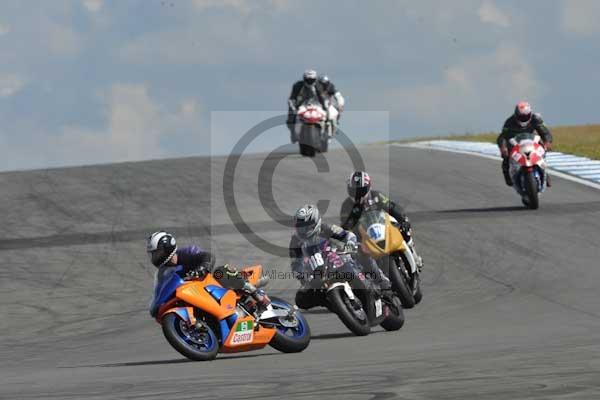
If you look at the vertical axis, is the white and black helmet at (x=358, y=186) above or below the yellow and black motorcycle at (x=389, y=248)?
above

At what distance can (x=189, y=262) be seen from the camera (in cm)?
1046


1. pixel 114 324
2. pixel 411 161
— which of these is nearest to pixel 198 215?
pixel 114 324

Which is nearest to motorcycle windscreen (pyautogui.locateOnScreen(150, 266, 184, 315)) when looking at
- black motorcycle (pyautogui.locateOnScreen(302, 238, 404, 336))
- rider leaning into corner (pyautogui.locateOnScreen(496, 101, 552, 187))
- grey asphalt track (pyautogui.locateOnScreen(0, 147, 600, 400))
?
grey asphalt track (pyautogui.locateOnScreen(0, 147, 600, 400))

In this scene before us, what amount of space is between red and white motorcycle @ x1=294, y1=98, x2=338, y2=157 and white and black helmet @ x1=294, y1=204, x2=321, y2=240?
16.5 metres

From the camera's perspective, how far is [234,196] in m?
24.3

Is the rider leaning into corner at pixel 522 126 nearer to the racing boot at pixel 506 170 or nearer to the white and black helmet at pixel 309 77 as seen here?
the racing boot at pixel 506 170

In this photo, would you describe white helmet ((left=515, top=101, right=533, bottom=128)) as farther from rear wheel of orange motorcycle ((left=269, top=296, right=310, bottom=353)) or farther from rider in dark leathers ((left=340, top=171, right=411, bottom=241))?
rear wheel of orange motorcycle ((left=269, top=296, right=310, bottom=353))

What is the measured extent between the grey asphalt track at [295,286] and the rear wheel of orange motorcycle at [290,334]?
0.64 feet

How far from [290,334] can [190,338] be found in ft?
3.61

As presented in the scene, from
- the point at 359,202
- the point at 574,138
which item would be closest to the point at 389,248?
the point at 359,202

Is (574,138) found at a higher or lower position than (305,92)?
lower

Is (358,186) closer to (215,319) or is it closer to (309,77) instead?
(215,319)

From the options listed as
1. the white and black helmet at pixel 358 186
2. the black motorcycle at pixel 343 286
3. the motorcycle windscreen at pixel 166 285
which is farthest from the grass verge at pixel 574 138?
the motorcycle windscreen at pixel 166 285

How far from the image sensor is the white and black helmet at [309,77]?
28.4m
